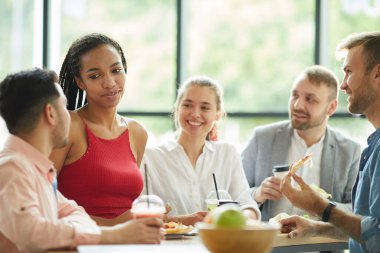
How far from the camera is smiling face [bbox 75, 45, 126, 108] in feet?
12.0

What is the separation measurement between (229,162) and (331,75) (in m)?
0.99

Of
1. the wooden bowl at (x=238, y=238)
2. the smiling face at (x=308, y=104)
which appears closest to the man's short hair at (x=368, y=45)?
the smiling face at (x=308, y=104)

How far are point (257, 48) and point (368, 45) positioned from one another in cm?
338

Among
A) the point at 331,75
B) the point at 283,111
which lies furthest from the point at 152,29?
the point at 331,75

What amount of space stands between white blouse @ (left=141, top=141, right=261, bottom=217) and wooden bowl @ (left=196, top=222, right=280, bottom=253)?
1.89 metres

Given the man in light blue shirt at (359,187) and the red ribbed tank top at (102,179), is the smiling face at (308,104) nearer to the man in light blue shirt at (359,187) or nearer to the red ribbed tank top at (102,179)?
the man in light blue shirt at (359,187)

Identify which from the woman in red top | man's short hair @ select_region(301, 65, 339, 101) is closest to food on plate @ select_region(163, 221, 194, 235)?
the woman in red top

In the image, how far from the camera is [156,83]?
21.9ft

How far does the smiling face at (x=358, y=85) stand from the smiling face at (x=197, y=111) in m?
1.03

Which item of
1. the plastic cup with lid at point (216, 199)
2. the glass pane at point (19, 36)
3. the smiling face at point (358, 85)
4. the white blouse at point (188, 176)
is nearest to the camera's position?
the smiling face at point (358, 85)

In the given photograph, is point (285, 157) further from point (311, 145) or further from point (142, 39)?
point (142, 39)

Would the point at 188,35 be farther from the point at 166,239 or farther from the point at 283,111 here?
the point at 166,239

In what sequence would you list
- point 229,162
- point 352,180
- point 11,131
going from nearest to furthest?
point 11,131, point 229,162, point 352,180

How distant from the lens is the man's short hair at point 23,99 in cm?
278
